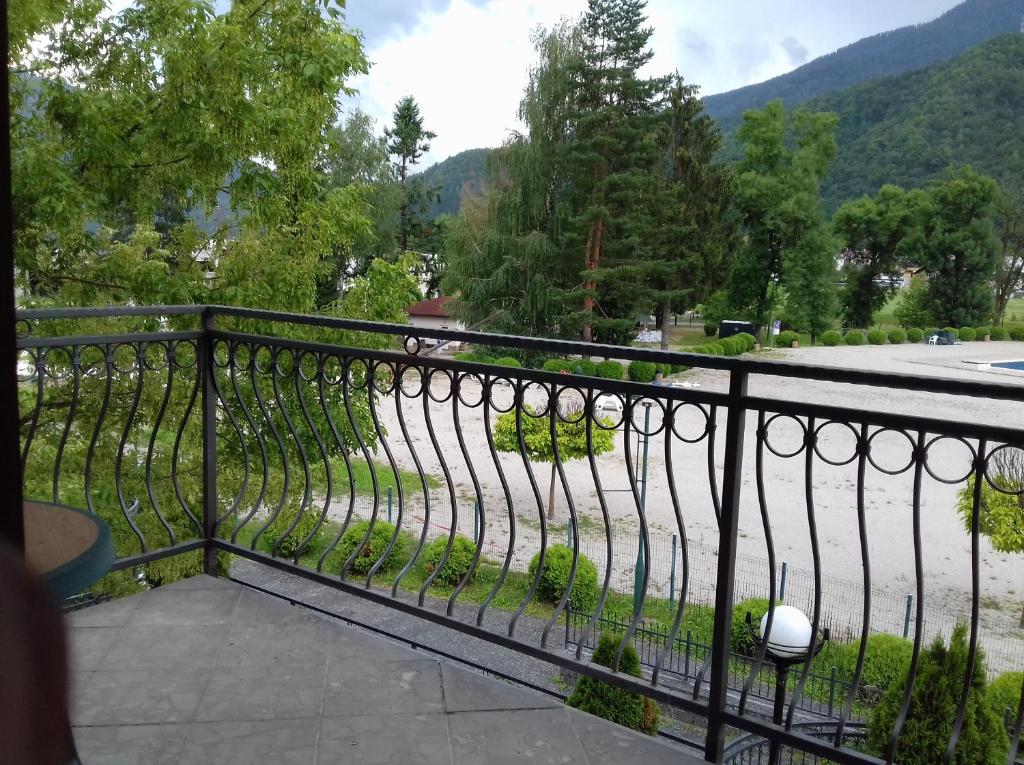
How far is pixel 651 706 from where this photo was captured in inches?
353

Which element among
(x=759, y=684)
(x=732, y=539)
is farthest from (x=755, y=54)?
(x=732, y=539)

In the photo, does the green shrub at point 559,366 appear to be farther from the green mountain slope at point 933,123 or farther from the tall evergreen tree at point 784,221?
the green mountain slope at point 933,123

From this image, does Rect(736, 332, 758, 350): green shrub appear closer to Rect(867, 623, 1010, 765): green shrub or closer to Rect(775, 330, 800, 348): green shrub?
Rect(775, 330, 800, 348): green shrub

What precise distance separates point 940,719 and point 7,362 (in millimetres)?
6397

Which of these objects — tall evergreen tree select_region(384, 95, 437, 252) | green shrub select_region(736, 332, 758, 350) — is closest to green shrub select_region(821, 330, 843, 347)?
green shrub select_region(736, 332, 758, 350)

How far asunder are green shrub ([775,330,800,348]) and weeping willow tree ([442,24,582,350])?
1713cm

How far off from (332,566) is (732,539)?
15.6m

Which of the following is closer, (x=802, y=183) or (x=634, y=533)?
(x=634, y=533)

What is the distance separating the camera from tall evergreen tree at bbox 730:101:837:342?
40.5m

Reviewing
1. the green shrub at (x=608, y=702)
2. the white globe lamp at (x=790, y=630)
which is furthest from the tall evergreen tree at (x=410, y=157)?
the white globe lamp at (x=790, y=630)

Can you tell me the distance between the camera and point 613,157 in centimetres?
2912

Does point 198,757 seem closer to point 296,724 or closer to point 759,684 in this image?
point 296,724

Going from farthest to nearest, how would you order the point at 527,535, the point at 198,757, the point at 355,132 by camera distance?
the point at 355,132 < the point at 527,535 < the point at 198,757

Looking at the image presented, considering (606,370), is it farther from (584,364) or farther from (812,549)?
(812,549)
